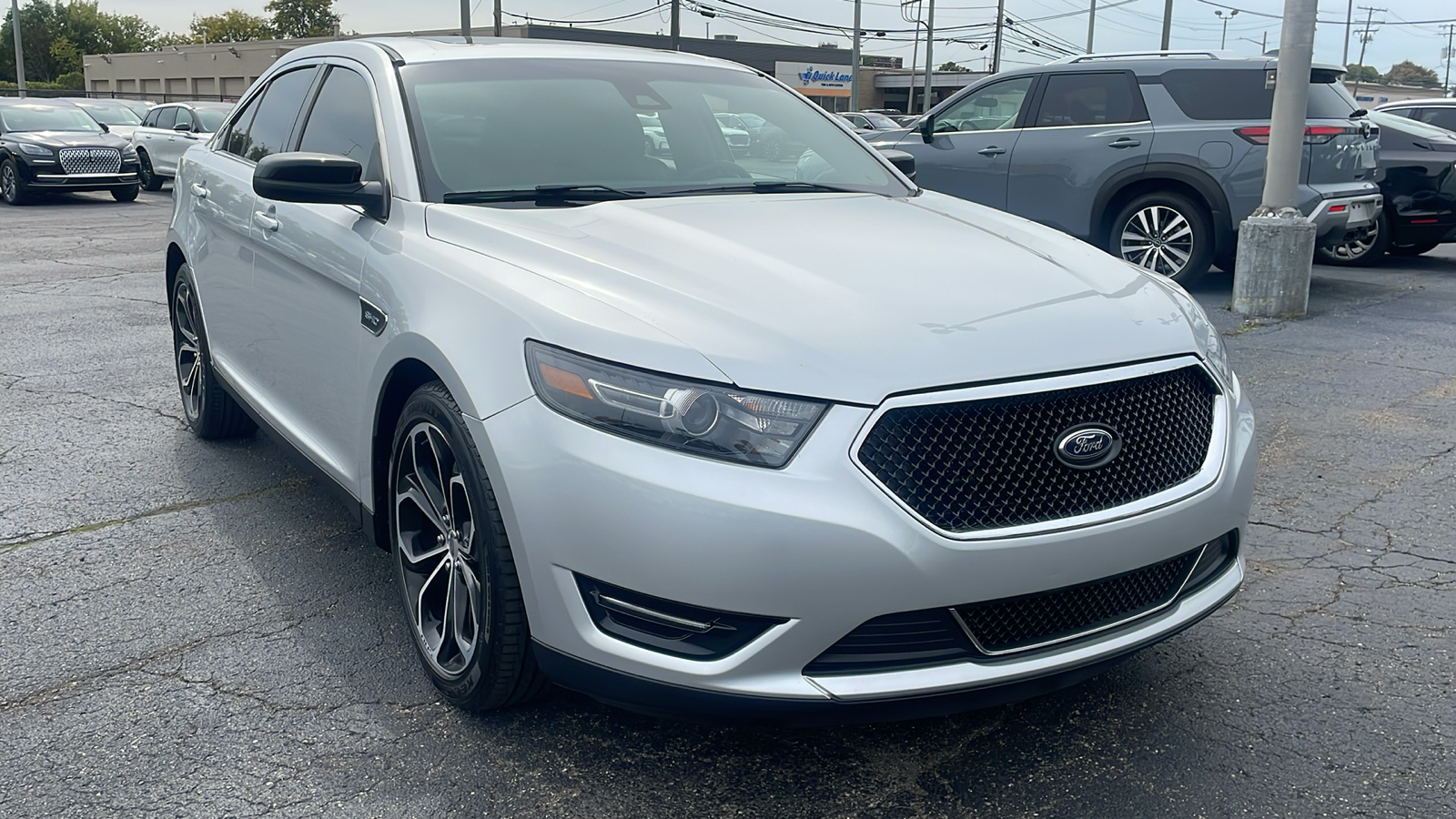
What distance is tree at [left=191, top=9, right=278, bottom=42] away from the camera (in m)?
103

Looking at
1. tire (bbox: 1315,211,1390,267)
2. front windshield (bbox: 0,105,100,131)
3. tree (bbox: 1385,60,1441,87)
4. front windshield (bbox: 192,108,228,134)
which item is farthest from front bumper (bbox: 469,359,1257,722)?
tree (bbox: 1385,60,1441,87)

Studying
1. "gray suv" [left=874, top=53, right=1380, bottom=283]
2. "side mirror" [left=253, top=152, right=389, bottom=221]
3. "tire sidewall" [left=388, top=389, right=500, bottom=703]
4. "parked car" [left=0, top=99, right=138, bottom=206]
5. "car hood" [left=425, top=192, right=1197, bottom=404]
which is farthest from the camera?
"parked car" [left=0, top=99, right=138, bottom=206]

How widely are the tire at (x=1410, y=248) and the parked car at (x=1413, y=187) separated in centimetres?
31

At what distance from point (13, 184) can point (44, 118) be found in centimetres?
173

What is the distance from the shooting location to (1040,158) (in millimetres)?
10250

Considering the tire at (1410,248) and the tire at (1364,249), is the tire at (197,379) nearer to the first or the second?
the tire at (1364,249)

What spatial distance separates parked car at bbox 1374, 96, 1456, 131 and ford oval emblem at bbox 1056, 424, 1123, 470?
13.1m

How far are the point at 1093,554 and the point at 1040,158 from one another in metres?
8.38

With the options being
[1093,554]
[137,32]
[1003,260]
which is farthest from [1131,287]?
[137,32]

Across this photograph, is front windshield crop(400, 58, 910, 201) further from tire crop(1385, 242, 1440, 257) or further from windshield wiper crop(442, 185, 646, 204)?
tire crop(1385, 242, 1440, 257)

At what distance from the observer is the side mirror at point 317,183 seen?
3.32 m

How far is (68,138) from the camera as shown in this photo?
19.3m

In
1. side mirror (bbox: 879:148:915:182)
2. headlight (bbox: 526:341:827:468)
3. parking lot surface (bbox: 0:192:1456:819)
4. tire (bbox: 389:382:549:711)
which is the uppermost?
side mirror (bbox: 879:148:915:182)

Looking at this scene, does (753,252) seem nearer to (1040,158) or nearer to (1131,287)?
(1131,287)
